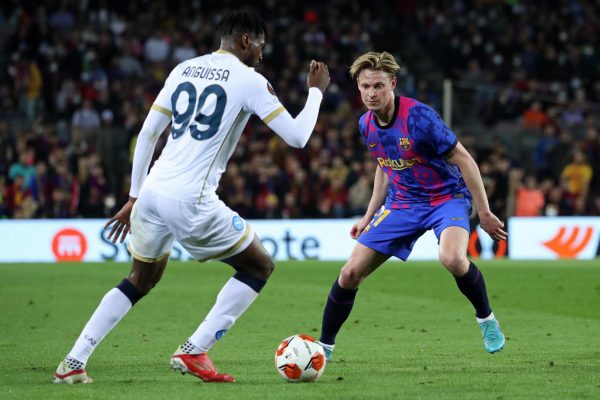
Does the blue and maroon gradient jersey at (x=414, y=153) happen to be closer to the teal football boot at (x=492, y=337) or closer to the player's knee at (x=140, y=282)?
the teal football boot at (x=492, y=337)

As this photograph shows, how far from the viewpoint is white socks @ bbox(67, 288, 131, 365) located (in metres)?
6.77

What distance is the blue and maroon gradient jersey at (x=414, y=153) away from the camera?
7797 millimetres

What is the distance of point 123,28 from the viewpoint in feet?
86.1

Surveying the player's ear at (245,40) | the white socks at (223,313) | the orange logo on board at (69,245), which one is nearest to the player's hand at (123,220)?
the white socks at (223,313)

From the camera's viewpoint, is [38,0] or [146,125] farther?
[38,0]

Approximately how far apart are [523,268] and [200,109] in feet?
39.5

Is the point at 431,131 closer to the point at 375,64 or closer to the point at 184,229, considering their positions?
the point at 375,64

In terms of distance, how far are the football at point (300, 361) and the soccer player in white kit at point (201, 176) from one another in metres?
0.34

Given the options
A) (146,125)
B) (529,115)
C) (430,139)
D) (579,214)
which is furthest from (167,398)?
(529,115)

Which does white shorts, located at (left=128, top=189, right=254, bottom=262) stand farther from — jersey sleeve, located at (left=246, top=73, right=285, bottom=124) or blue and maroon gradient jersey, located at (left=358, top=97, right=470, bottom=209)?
blue and maroon gradient jersey, located at (left=358, top=97, right=470, bottom=209)

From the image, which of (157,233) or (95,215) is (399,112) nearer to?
(157,233)

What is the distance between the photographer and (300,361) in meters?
6.95

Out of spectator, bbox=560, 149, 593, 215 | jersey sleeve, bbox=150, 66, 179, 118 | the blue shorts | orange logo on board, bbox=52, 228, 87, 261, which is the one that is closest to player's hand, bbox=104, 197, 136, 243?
jersey sleeve, bbox=150, 66, 179, 118

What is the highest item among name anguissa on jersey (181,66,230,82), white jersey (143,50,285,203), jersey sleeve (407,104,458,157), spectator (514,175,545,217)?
name anguissa on jersey (181,66,230,82)
